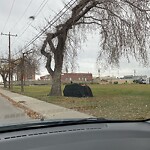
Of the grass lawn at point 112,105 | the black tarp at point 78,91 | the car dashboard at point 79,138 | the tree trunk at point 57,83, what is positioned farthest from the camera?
the tree trunk at point 57,83

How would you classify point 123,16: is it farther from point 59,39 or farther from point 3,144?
point 3,144

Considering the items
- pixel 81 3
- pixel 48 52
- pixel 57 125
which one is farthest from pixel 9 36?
pixel 57 125

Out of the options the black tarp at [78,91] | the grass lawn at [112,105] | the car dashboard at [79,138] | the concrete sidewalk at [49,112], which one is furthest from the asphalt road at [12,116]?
the black tarp at [78,91]

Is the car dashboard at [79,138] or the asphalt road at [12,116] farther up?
the car dashboard at [79,138]

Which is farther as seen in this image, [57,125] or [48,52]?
[48,52]

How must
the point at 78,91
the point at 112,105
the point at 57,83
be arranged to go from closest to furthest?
the point at 112,105 → the point at 78,91 → the point at 57,83

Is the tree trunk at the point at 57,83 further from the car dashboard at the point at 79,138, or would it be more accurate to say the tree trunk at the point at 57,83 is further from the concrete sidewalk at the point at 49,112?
the car dashboard at the point at 79,138

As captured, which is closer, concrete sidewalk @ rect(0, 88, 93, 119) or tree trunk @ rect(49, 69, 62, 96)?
concrete sidewalk @ rect(0, 88, 93, 119)

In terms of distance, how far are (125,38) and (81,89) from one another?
715 cm

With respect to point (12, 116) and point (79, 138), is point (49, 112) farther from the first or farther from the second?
point (79, 138)

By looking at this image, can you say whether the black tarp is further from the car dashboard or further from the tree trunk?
the car dashboard

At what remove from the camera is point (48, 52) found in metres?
35.8

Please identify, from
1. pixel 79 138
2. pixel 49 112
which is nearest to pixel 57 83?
pixel 49 112

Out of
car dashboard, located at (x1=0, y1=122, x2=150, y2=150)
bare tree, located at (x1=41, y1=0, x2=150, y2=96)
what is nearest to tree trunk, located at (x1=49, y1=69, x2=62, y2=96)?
bare tree, located at (x1=41, y1=0, x2=150, y2=96)
